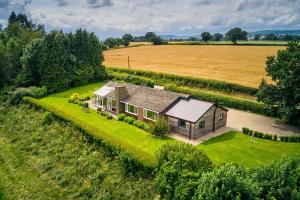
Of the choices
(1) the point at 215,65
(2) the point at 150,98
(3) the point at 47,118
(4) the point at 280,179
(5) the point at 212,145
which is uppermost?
(1) the point at 215,65

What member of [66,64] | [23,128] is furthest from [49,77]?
[23,128]

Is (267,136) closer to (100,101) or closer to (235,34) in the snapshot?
(100,101)

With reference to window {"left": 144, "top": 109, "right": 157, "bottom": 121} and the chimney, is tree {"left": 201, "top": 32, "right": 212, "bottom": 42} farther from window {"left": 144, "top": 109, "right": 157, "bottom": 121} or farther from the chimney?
window {"left": 144, "top": 109, "right": 157, "bottom": 121}

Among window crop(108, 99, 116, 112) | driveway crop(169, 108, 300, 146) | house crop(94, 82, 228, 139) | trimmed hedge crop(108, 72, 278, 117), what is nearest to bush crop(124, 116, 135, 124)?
house crop(94, 82, 228, 139)

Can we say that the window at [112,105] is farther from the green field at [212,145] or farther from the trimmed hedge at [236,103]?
the trimmed hedge at [236,103]

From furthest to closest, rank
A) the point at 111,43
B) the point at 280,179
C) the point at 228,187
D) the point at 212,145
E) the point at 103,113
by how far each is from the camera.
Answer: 1. the point at 111,43
2. the point at 103,113
3. the point at 212,145
4. the point at 280,179
5. the point at 228,187

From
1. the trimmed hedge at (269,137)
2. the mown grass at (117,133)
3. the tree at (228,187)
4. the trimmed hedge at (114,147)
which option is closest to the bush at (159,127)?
the mown grass at (117,133)

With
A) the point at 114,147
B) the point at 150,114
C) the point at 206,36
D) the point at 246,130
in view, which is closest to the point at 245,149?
the point at 246,130
